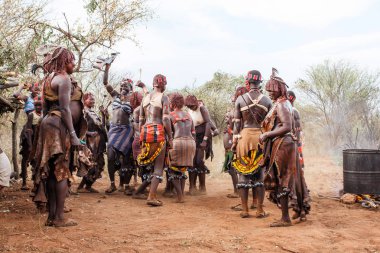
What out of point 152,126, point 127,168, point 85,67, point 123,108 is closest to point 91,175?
point 127,168

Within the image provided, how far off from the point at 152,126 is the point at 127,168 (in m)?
1.51

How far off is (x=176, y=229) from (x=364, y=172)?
13.8ft

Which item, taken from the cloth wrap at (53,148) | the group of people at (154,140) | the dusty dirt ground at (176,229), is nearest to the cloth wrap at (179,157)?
the group of people at (154,140)

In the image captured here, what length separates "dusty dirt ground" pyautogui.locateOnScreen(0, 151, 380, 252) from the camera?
4562 mm

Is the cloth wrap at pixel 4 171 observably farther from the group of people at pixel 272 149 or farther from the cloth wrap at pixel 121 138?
the group of people at pixel 272 149

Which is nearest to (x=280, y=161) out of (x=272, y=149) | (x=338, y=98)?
(x=272, y=149)

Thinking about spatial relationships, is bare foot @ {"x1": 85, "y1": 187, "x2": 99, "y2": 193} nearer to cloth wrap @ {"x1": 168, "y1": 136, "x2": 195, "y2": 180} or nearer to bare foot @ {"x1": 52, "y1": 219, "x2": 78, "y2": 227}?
cloth wrap @ {"x1": 168, "y1": 136, "x2": 195, "y2": 180}

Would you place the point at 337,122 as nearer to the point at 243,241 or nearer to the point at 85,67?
the point at 85,67

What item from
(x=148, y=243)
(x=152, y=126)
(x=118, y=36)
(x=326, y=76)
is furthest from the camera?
(x=326, y=76)

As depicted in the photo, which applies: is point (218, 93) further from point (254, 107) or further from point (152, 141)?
point (254, 107)

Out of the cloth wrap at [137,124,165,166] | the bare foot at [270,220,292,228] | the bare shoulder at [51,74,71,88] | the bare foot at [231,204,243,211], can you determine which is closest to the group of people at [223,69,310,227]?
the bare foot at [270,220,292,228]

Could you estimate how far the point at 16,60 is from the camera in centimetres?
849

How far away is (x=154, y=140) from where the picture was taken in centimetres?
729

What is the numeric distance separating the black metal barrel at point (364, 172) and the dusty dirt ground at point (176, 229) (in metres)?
0.49
